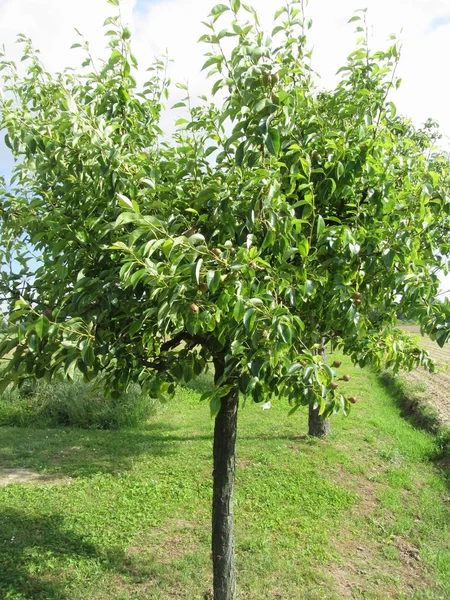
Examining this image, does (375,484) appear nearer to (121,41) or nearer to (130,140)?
(130,140)

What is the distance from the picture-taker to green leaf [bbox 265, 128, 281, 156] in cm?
209

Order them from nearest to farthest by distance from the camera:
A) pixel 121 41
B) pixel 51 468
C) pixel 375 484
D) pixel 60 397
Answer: pixel 121 41
pixel 375 484
pixel 51 468
pixel 60 397

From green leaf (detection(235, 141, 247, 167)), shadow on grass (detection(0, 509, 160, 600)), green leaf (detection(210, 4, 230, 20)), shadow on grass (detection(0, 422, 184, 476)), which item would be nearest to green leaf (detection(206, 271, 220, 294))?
green leaf (detection(235, 141, 247, 167))

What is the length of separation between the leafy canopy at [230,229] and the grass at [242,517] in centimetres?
245

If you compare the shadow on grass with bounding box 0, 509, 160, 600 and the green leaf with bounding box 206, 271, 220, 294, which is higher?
the green leaf with bounding box 206, 271, 220, 294

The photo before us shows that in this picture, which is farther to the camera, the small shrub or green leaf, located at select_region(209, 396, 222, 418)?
the small shrub

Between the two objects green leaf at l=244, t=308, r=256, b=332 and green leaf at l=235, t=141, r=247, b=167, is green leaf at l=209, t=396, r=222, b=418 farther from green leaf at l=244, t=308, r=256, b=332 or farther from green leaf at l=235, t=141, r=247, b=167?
green leaf at l=235, t=141, r=247, b=167

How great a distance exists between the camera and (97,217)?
8.62 ft

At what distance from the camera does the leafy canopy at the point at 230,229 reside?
2.12 m

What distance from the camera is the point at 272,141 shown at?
Result: 2.11 metres

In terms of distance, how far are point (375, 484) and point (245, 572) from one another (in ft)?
9.95

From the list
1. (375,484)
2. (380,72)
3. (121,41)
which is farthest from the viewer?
(375,484)

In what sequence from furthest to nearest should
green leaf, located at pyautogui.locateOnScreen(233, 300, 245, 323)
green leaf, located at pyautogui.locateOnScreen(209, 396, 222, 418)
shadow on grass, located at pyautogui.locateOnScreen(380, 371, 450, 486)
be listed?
1. shadow on grass, located at pyautogui.locateOnScreen(380, 371, 450, 486)
2. green leaf, located at pyautogui.locateOnScreen(209, 396, 222, 418)
3. green leaf, located at pyautogui.locateOnScreen(233, 300, 245, 323)

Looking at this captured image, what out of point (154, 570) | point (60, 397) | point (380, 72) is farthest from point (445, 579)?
point (60, 397)
